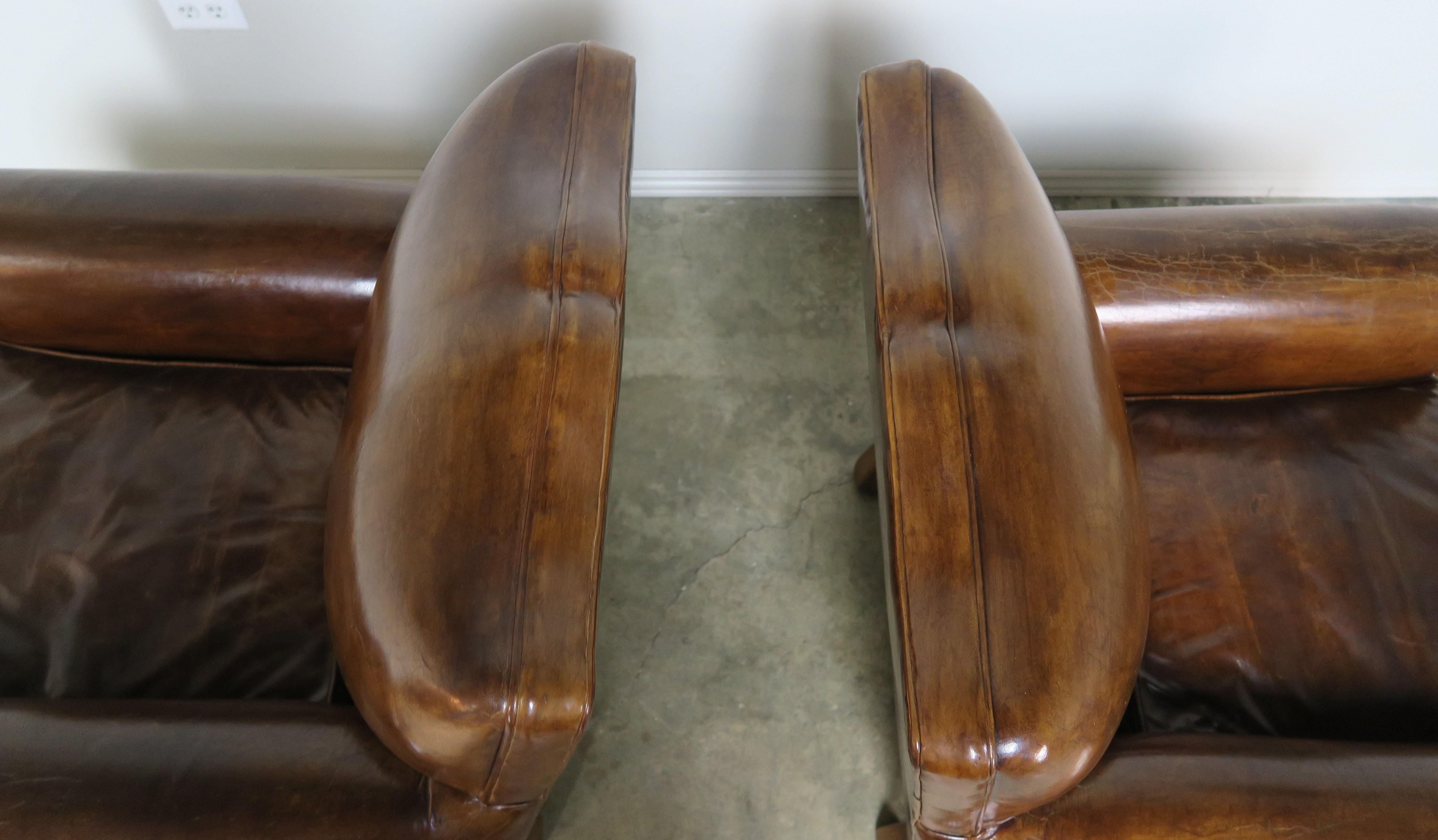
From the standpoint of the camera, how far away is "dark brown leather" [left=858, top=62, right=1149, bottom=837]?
68 centimetres

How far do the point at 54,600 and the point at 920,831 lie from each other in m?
0.92

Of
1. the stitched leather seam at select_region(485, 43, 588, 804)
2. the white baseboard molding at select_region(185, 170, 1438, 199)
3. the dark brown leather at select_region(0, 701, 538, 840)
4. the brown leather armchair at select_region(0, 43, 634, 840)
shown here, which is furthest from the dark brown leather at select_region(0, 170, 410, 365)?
the white baseboard molding at select_region(185, 170, 1438, 199)

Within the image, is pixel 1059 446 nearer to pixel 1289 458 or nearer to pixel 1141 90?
pixel 1289 458

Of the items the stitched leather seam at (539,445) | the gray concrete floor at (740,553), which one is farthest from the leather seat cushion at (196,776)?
the gray concrete floor at (740,553)

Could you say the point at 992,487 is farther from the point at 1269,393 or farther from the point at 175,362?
the point at 175,362

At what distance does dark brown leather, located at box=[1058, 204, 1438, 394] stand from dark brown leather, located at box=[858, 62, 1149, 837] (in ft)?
0.47

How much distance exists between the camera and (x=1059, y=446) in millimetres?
765

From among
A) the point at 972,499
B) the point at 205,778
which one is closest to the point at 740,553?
the point at 972,499

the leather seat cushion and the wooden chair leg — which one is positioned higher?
the leather seat cushion

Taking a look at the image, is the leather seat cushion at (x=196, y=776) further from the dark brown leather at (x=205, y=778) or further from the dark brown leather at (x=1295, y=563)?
the dark brown leather at (x=1295, y=563)

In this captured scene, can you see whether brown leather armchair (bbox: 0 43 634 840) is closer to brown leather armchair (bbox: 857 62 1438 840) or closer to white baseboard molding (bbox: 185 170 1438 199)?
brown leather armchair (bbox: 857 62 1438 840)

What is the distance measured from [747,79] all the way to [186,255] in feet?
3.19

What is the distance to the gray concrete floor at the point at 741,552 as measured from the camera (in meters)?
1.28

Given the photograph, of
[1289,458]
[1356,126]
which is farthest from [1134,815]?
[1356,126]
